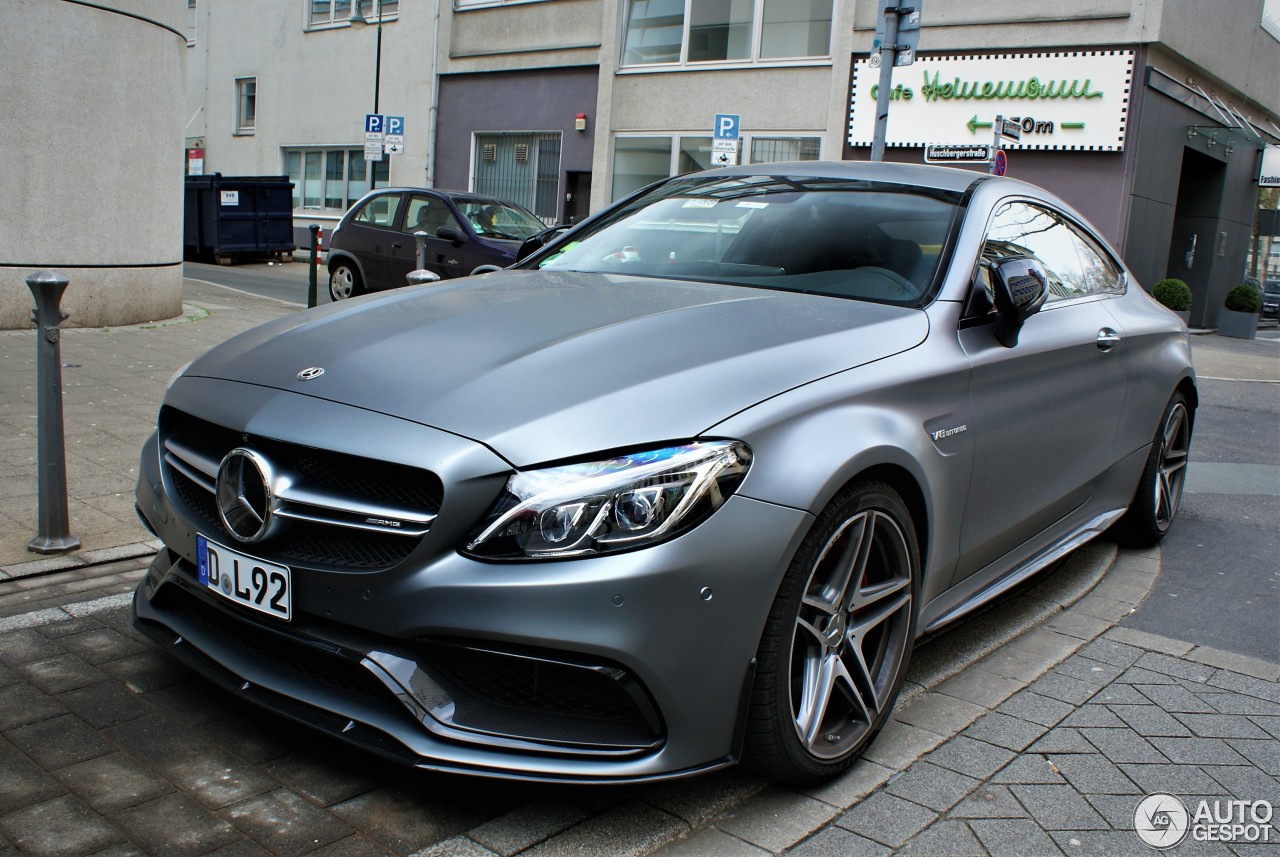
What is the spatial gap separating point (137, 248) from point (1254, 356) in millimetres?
15911

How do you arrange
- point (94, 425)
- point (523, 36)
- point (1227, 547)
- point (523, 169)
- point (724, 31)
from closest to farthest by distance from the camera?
point (1227, 547) → point (94, 425) → point (724, 31) → point (523, 36) → point (523, 169)

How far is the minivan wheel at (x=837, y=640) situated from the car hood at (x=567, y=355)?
0.38 m

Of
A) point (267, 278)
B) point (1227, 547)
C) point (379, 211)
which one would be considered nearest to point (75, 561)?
point (1227, 547)

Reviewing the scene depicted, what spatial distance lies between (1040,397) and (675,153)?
2098 centimetres

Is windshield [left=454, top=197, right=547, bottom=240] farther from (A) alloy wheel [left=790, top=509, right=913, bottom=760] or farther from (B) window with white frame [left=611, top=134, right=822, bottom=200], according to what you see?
(A) alloy wheel [left=790, top=509, right=913, bottom=760]

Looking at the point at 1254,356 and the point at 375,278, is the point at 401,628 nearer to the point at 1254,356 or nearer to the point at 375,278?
the point at 375,278

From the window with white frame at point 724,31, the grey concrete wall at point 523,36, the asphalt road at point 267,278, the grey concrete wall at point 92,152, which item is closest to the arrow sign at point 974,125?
the window with white frame at point 724,31

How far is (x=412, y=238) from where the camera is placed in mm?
14875

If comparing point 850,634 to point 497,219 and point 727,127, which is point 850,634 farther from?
point 727,127

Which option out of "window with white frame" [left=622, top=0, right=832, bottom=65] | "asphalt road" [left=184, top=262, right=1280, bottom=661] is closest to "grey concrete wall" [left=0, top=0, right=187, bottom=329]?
"asphalt road" [left=184, top=262, right=1280, bottom=661]

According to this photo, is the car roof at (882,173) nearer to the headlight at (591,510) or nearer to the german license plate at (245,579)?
the headlight at (591,510)

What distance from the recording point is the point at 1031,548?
4.03m

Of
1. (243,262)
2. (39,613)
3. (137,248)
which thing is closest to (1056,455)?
(39,613)

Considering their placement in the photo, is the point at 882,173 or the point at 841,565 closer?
the point at 841,565
